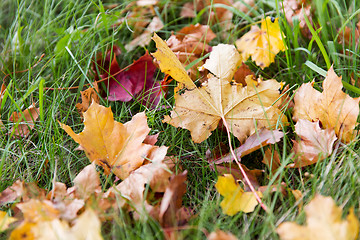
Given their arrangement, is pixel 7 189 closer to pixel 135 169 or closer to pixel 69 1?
pixel 135 169

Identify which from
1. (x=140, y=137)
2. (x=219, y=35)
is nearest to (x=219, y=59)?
(x=140, y=137)

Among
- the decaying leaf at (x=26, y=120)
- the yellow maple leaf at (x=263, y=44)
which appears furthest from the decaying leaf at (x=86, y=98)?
the yellow maple leaf at (x=263, y=44)

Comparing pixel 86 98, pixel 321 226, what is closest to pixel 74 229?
pixel 321 226

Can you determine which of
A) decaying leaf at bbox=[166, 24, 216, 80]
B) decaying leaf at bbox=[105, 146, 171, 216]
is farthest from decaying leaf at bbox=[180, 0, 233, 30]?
decaying leaf at bbox=[105, 146, 171, 216]

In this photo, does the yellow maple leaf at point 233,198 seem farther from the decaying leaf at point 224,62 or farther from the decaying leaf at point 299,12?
the decaying leaf at point 299,12

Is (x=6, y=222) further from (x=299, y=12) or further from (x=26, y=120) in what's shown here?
(x=299, y=12)
